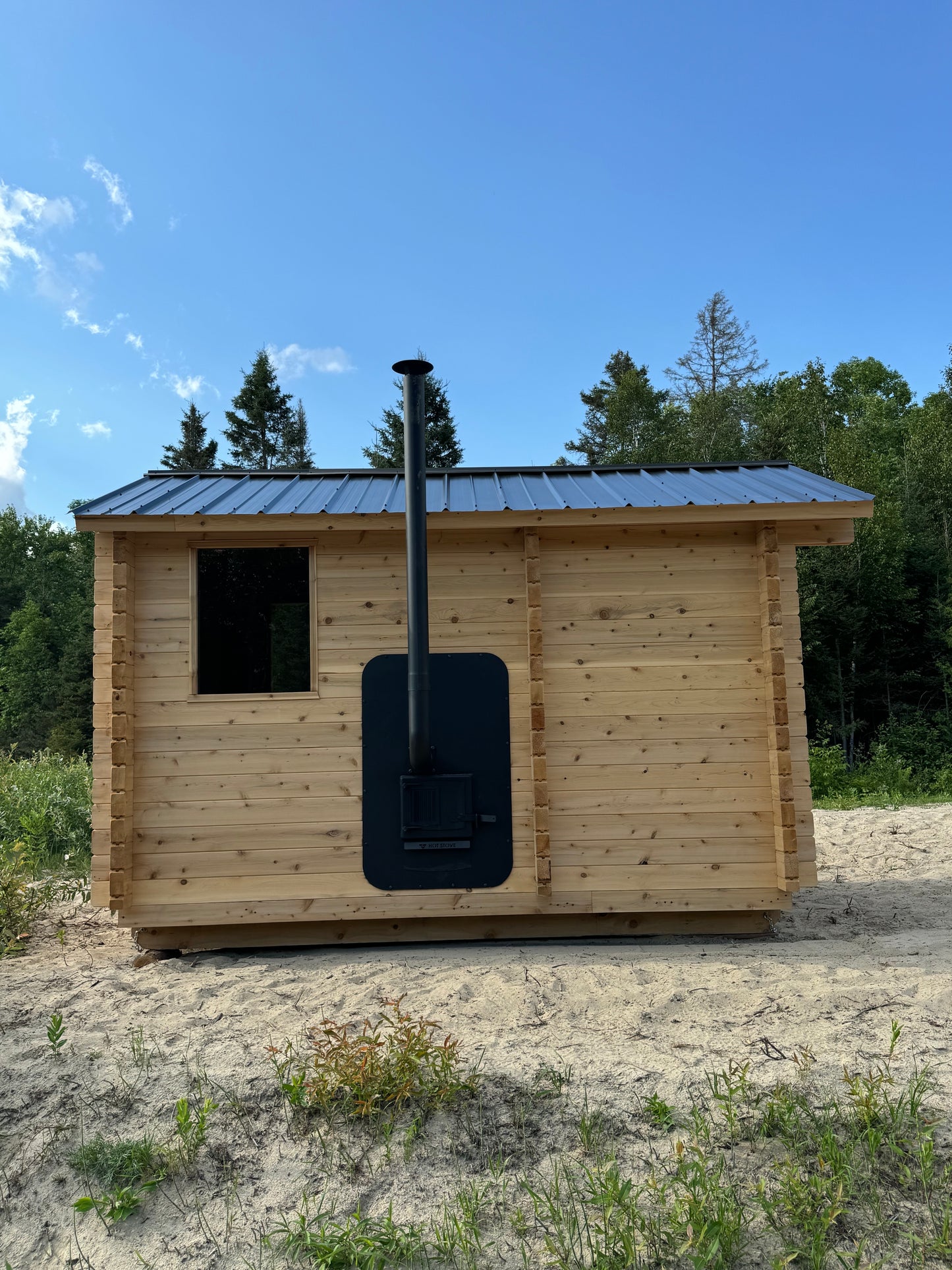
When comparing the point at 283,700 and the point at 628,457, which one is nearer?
the point at 283,700

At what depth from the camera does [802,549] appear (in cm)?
2247

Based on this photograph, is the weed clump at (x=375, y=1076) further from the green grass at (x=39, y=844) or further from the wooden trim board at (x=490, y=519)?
the green grass at (x=39, y=844)

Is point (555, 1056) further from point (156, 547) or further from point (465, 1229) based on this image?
point (156, 547)

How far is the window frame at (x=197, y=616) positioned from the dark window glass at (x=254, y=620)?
46mm

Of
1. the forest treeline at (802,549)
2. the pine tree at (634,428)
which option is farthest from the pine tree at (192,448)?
the pine tree at (634,428)

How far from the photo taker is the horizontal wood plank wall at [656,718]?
19.5 ft

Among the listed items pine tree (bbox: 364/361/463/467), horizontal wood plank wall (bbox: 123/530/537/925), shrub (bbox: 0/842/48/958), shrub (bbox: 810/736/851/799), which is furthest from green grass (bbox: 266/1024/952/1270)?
pine tree (bbox: 364/361/463/467)

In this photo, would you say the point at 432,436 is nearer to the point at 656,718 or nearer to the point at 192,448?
the point at 192,448

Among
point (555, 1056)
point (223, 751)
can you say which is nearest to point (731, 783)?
point (555, 1056)

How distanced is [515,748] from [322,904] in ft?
5.57

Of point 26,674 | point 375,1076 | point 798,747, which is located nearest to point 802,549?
point 798,747

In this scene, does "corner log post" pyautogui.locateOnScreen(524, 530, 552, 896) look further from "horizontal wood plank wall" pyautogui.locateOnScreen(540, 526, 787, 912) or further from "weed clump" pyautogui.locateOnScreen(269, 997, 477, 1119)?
"weed clump" pyautogui.locateOnScreen(269, 997, 477, 1119)

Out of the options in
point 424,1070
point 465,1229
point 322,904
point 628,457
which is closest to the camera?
point 465,1229

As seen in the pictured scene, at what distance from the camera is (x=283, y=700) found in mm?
5941
